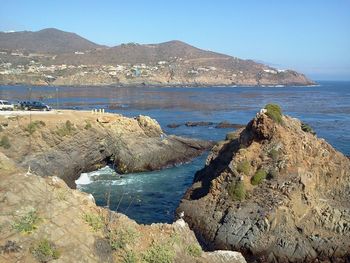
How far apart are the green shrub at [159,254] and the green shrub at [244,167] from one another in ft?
45.7

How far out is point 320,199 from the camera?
25.8 m

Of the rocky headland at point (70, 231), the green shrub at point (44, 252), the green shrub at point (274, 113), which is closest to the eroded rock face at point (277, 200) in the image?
the green shrub at point (274, 113)

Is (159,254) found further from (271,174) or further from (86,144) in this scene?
(86,144)

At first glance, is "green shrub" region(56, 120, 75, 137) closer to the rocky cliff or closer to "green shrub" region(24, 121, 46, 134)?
"green shrub" region(24, 121, 46, 134)

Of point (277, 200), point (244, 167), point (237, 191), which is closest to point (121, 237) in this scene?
point (277, 200)

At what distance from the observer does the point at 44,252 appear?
12.6 m

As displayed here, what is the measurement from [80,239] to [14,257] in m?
2.05

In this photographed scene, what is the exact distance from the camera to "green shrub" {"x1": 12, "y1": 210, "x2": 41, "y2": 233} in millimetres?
12914

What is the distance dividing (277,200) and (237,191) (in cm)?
259

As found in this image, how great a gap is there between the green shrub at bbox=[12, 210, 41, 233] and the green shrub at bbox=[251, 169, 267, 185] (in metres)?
16.3

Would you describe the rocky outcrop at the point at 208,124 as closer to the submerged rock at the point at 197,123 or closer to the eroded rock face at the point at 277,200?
the submerged rock at the point at 197,123

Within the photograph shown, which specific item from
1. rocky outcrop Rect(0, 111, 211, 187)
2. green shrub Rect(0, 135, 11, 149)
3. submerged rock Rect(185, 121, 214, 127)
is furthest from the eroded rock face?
submerged rock Rect(185, 121, 214, 127)

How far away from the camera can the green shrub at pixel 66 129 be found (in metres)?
38.8

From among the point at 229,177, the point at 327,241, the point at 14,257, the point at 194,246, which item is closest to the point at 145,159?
the point at 229,177
